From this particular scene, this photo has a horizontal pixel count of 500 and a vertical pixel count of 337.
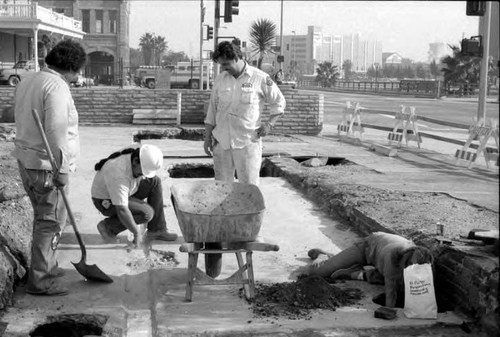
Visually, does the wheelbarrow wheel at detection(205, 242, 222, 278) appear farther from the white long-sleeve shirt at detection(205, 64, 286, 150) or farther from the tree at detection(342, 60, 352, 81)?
the tree at detection(342, 60, 352, 81)

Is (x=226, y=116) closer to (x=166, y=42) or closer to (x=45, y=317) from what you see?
(x=45, y=317)

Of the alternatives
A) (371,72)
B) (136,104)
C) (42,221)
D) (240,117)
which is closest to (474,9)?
(240,117)

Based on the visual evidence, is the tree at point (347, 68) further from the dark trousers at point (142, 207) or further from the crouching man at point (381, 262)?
the crouching man at point (381, 262)

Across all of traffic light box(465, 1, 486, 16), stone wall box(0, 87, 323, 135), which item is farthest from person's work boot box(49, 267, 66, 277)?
stone wall box(0, 87, 323, 135)

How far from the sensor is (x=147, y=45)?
357 ft

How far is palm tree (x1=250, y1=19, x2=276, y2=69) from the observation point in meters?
37.7

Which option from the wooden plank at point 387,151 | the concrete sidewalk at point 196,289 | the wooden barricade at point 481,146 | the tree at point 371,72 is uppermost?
the tree at point 371,72

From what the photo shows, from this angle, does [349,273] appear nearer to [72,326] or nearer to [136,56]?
[72,326]

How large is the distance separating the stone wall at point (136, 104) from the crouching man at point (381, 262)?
14.3 metres

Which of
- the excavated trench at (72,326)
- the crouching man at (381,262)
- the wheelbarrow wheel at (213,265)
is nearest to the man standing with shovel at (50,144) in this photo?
the excavated trench at (72,326)

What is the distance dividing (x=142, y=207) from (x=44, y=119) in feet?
5.14

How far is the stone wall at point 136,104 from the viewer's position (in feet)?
66.2

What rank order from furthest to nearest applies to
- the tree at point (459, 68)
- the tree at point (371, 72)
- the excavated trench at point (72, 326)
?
1. the tree at point (371, 72)
2. the tree at point (459, 68)
3. the excavated trench at point (72, 326)

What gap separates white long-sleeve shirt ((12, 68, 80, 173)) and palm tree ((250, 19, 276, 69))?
3254 centimetres
